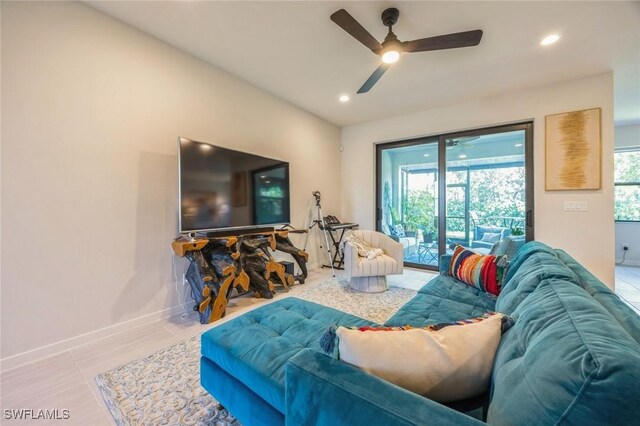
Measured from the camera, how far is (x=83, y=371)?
5.89 feet

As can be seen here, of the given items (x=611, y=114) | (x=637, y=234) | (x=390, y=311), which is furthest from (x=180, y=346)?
(x=637, y=234)

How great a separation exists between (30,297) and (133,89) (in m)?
1.86

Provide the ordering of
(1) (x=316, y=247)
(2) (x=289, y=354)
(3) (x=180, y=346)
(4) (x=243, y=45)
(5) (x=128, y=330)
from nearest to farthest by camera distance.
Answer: (2) (x=289, y=354)
(3) (x=180, y=346)
(5) (x=128, y=330)
(4) (x=243, y=45)
(1) (x=316, y=247)

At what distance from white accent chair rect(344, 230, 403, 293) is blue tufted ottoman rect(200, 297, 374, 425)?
1582mm

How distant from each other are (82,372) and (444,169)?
4.72 m

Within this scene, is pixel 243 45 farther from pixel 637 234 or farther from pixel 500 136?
pixel 637 234

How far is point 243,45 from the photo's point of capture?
262cm

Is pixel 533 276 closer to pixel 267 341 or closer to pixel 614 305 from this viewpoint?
pixel 614 305

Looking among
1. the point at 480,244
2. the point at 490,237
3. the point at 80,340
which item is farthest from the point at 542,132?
the point at 80,340

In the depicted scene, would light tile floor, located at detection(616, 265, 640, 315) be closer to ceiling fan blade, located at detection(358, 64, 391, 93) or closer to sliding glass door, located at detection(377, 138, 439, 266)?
sliding glass door, located at detection(377, 138, 439, 266)

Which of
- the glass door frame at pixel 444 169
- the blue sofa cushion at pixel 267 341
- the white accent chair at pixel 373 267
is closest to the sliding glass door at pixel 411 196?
the glass door frame at pixel 444 169

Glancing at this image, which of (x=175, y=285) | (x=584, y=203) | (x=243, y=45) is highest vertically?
(x=243, y=45)

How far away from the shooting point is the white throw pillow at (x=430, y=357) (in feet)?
2.50

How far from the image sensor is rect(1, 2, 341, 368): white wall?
1.84 m
